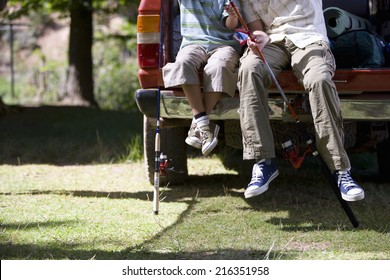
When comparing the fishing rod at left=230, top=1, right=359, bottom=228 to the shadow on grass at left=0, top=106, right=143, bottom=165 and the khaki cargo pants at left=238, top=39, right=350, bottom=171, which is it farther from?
the shadow on grass at left=0, top=106, right=143, bottom=165

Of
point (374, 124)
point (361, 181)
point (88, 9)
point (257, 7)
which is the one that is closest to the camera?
point (257, 7)

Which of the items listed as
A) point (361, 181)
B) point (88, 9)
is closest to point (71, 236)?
point (361, 181)

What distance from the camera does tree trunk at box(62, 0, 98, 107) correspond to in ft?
44.2

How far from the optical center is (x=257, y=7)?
5434mm

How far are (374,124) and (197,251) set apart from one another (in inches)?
84.3

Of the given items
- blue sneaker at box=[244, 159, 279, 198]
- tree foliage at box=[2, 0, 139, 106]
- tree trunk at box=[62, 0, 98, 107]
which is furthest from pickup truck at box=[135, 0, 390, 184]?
tree trunk at box=[62, 0, 98, 107]

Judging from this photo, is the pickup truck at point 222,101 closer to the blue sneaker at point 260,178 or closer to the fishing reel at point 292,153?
the fishing reel at point 292,153

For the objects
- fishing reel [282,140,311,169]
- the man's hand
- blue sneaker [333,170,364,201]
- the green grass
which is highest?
the man's hand

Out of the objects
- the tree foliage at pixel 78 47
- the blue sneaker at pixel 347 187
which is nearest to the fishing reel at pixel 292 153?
the blue sneaker at pixel 347 187

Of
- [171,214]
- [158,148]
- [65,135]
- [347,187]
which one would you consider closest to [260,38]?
[158,148]

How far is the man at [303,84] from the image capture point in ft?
16.1

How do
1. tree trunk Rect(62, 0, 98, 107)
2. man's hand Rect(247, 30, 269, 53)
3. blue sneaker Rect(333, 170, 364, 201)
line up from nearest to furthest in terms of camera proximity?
blue sneaker Rect(333, 170, 364, 201) < man's hand Rect(247, 30, 269, 53) < tree trunk Rect(62, 0, 98, 107)

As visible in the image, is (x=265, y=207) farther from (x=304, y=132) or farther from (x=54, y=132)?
(x=54, y=132)

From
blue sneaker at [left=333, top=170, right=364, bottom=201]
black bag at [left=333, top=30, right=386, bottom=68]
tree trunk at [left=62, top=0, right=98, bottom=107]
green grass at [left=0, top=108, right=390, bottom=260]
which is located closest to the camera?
green grass at [left=0, top=108, right=390, bottom=260]
